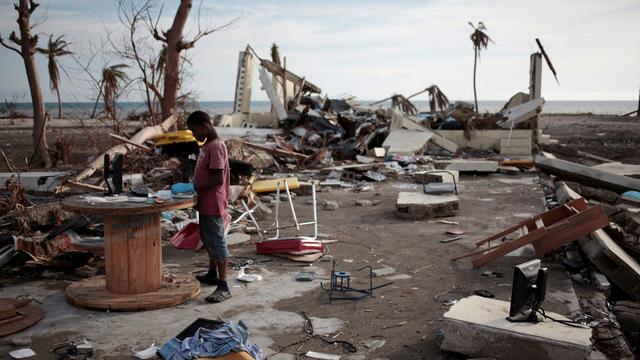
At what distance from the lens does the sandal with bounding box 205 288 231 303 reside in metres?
5.45

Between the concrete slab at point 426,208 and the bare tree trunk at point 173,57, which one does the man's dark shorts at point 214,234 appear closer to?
the concrete slab at point 426,208

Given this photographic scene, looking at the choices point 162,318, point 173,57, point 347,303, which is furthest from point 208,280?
point 173,57

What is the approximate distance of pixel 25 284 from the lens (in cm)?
613

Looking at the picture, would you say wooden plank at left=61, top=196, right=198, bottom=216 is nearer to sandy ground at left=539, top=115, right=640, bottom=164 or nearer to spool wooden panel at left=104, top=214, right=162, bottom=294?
spool wooden panel at left=104, top=214, right=162, bottom=294

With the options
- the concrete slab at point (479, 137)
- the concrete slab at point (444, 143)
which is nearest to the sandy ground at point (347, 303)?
the concrete slab at point (444, 143)

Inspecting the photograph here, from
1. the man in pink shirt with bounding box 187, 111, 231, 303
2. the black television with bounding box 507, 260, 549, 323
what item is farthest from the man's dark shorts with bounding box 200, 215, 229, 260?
the black television with bounding box 507, 260, 549, 323

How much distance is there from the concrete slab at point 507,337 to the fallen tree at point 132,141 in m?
7.91

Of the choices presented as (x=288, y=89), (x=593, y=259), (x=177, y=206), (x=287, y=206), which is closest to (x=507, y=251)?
(x=593, y=259)

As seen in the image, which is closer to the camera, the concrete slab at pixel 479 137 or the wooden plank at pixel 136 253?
the wooden plank at pixel 136 253

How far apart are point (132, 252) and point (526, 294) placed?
3.50 meters

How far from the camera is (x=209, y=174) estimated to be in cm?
541

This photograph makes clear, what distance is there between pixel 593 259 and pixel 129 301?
5.03 m

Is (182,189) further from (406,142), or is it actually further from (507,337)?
(406,142)

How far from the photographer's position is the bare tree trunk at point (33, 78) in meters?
15.8
